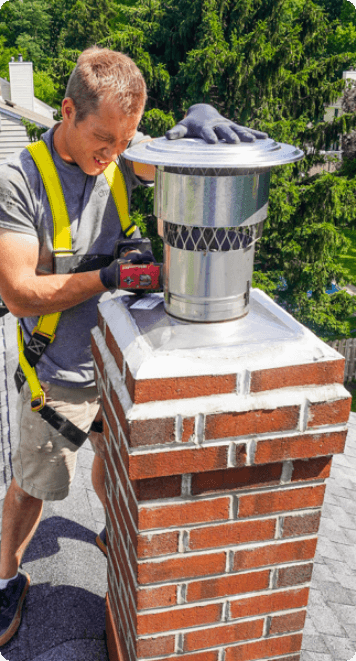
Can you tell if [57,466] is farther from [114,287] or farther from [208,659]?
[208,659]

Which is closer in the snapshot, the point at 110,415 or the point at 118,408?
the point at 118,408

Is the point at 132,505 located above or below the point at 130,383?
below

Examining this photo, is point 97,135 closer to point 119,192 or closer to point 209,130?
Result: point 119,192

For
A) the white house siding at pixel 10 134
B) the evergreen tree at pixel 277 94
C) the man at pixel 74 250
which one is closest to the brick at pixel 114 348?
the man at pixel 74 250

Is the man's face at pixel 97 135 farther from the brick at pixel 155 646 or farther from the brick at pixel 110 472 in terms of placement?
the brick at pixel 155 646

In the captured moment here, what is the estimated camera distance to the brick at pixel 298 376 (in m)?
1.29

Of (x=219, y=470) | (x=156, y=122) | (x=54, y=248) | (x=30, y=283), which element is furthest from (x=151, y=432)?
(x=156, y=122)

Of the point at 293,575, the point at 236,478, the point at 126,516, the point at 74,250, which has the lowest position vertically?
the point at 293,575

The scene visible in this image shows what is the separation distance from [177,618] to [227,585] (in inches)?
6.1

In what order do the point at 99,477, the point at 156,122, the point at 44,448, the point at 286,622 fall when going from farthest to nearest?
1. the point at 156,122
2. the point at 99,477
3. the point at 44,448
4. the point at 286,622

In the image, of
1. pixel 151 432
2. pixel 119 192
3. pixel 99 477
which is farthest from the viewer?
pixel 99 477

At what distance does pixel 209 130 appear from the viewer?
147 cm

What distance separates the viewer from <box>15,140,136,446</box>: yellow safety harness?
2.26 metres

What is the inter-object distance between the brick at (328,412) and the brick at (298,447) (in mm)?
34
